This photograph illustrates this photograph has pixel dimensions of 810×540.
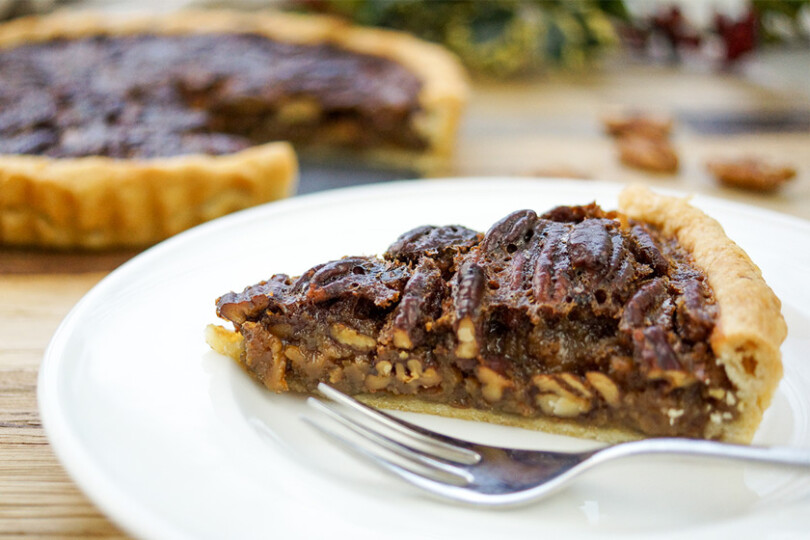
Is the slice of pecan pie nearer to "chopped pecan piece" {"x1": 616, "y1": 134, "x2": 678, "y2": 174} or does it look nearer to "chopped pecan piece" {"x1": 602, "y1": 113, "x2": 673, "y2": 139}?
"chopped pecan piece" {"x1": 616, "y1": 134, "x2": 678, "y2": 174}

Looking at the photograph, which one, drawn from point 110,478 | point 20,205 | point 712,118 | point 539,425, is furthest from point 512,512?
point 712,118

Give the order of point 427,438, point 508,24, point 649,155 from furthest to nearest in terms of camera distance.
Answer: point 508,24 < point 649,155 < point 427,438

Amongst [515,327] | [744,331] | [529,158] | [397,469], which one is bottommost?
[529,158]

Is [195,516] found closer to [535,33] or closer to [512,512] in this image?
[512,512]

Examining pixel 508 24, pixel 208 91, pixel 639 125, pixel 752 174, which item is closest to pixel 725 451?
pixel 752 174

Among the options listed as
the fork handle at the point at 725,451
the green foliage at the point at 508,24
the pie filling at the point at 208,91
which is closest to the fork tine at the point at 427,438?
the fork handle at the point at 725,451

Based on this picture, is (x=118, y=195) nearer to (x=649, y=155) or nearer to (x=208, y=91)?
(x=208, y=91)

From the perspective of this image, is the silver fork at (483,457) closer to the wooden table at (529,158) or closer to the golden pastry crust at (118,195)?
the wooden table at (529,158)

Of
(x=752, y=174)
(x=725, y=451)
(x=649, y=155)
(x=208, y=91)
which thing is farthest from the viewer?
(x=208, y=91)
